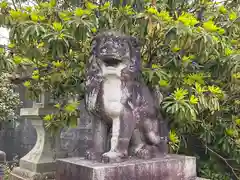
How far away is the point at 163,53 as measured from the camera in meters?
3.46

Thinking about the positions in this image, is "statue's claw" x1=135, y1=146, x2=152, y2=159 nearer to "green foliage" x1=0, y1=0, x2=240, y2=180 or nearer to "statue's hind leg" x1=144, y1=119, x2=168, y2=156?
"statue's hind leg" x1=144, y1=119, x2=168, y2=156

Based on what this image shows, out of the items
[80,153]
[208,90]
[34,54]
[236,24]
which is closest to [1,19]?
[34,54]

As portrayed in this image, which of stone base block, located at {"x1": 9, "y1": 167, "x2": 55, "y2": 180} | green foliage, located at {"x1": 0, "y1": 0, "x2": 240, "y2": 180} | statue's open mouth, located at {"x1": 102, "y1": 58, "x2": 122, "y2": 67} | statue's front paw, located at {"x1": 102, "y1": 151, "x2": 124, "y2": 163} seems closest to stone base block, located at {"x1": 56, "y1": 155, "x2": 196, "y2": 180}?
statue's front paw, located at {"x1": 102, "y1": 151, "x2": 124, "y2": 163}

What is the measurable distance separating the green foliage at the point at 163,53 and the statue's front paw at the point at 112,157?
2.17 ft

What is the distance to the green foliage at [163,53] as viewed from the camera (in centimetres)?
269

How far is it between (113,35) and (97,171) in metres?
1.25

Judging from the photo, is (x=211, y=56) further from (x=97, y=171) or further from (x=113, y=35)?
(x=97, y=171)

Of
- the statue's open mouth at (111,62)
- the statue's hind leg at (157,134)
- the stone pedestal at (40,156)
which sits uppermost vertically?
the statue's open mouth at (111,62)

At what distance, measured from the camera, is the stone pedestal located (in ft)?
12.8

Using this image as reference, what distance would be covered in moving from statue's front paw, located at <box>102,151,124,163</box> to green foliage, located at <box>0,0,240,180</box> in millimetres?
660

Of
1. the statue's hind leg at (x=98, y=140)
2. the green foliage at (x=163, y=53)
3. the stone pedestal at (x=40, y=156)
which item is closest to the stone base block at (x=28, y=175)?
the stone pedestal at (x=40, y=156)

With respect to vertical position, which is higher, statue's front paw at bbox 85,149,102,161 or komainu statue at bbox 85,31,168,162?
komainu statue at bbox 85,31,168,162

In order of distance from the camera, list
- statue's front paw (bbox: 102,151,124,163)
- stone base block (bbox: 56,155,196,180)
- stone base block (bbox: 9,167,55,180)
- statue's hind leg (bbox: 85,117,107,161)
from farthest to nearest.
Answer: stone base block (bbox: 9,167,55,180)
statue's hind leg (bbox: 85,117,107,161)
statue's front paw (bbox: 102,151,124,163)
stone base block (bbox: 56,155,196,180)

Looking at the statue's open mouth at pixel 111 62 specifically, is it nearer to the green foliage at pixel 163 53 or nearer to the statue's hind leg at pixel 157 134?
the green foliage at pixel 163 53
